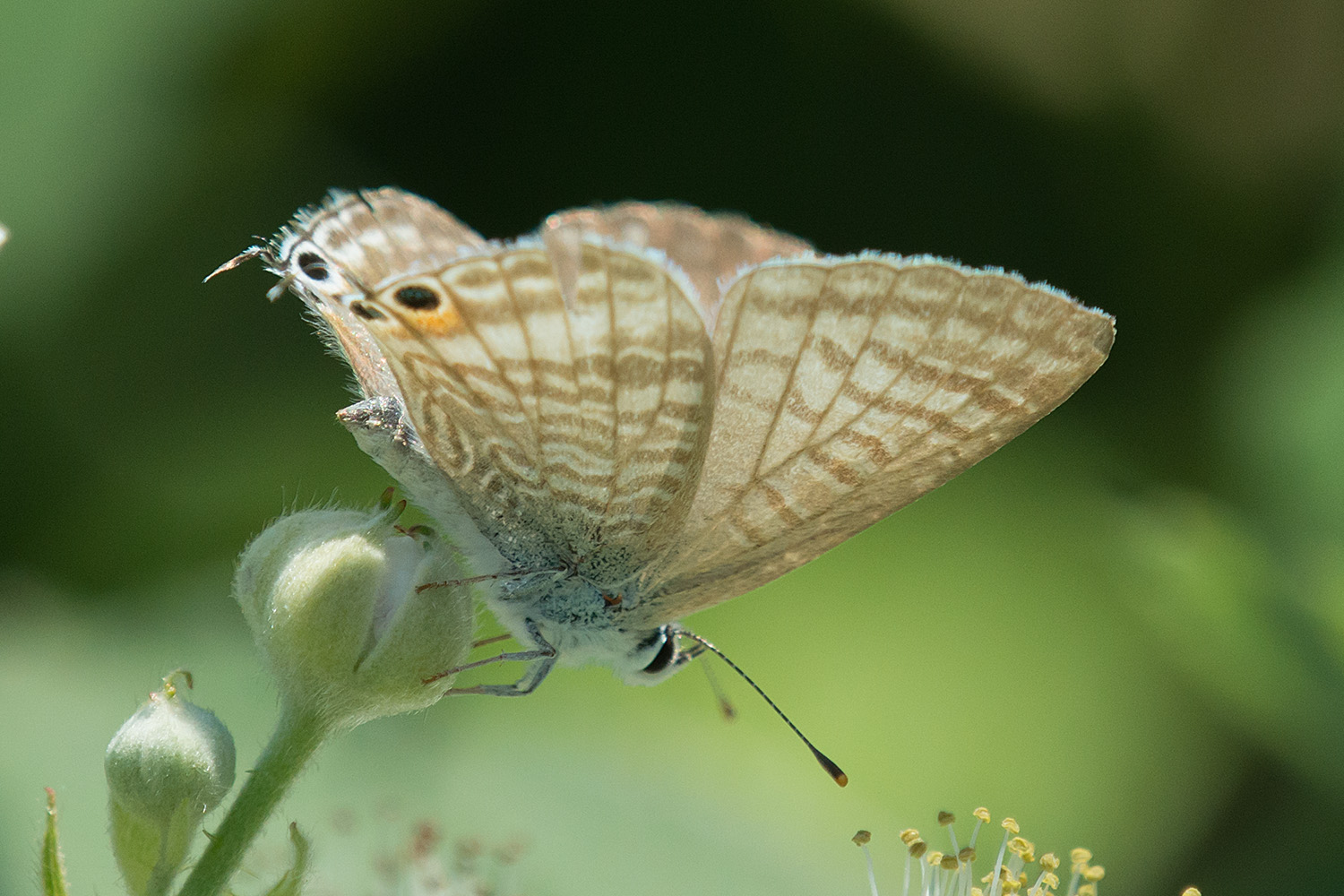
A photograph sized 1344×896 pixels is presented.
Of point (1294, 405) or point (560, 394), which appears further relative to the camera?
point (1294, 405)

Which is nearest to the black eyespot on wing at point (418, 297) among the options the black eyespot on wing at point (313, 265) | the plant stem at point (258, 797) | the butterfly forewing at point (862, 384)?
the black eyespot on wing at point (313, 265)

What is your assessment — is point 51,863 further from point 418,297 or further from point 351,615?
point 418,297

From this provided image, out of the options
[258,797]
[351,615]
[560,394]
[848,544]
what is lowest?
[848,544]

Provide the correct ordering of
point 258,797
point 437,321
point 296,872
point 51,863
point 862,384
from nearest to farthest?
1. point 51,863
2. point 296,872
3. point 258,797
4. point 437,321
5. point 862,384

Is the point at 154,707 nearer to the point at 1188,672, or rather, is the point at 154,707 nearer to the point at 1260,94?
the point at 1188,672

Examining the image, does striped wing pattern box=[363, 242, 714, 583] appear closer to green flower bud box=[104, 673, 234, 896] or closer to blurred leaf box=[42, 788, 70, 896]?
green flower bud box=[104, 673, 234, 896]

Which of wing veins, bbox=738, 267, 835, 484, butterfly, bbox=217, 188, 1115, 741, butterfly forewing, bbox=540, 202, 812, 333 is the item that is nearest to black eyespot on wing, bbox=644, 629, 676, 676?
butterfly, bbox=217, 188, 1115, 741

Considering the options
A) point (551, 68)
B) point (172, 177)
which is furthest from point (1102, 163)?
point (172, 177)

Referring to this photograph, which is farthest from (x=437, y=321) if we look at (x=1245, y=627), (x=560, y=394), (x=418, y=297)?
(x=1245, y=627)

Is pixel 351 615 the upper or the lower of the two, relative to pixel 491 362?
lower
